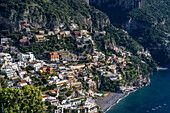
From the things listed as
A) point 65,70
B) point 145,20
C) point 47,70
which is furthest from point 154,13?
point 47,70

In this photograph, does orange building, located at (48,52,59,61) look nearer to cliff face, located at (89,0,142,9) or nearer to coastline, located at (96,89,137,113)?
coastline, located at (96,89,137,113)

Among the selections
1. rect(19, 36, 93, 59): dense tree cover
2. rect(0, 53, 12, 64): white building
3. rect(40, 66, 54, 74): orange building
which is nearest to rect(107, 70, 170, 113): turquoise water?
rect(40, 66, 54, 74): orange building

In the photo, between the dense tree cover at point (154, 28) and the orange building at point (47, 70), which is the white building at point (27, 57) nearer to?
the orange building at point (47, 70)

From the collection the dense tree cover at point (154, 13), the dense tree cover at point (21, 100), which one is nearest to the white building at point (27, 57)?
the dense tree cover at point (21, 100)

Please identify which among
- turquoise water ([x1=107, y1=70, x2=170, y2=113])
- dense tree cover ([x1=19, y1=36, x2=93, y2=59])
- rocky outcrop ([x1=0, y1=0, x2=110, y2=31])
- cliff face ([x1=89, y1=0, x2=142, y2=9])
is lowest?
turquoise water ([x1=107, y1=70, x2=170, y2=113])

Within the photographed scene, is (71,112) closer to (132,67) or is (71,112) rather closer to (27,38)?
(27,38)

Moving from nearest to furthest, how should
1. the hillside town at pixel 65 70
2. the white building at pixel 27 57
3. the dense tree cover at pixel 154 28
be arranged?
the hillside town at pixel 65 70
the white building at pixel 27 57
the dense tree cover at pixel 154 28
